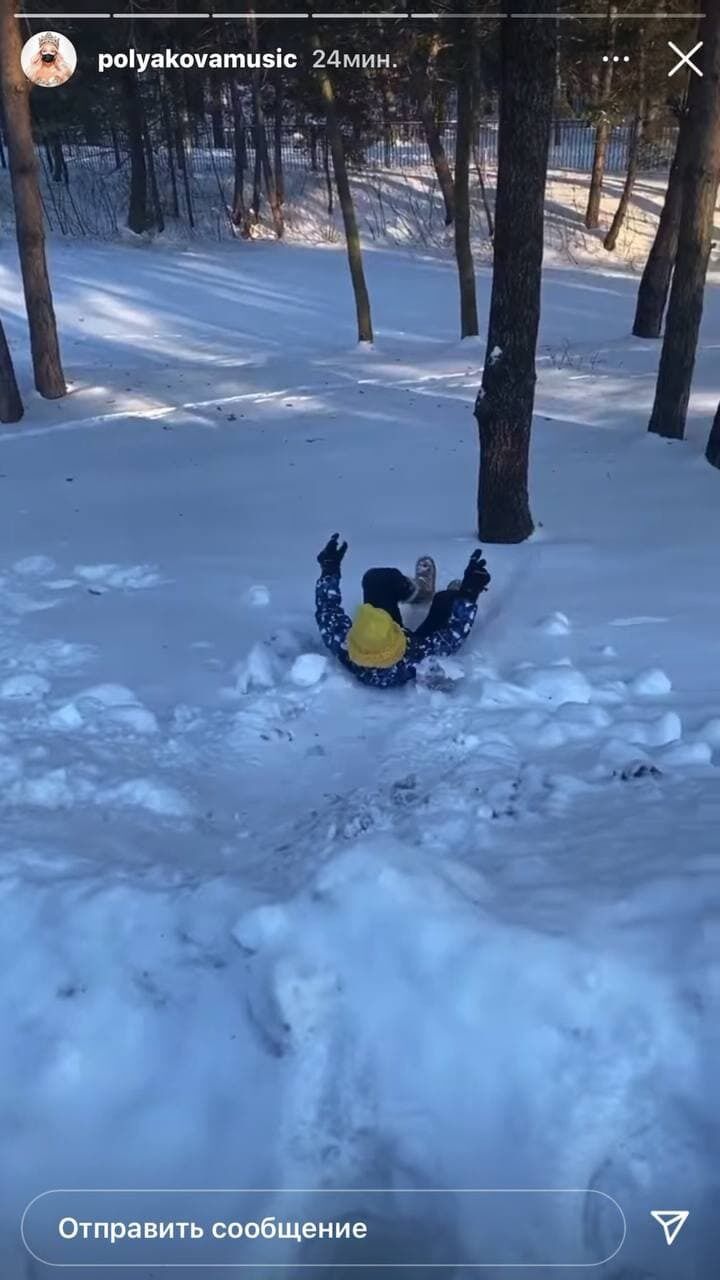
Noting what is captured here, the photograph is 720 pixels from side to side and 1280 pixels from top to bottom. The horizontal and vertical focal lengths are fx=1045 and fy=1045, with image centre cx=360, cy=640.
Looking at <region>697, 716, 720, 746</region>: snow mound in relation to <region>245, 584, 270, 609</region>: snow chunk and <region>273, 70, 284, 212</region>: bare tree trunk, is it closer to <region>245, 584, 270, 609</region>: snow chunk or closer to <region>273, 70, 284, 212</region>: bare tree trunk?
<region>245, 584, 270, 609</region>: snow chunk

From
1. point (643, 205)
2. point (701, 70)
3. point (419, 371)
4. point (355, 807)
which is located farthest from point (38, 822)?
point (643, 205)

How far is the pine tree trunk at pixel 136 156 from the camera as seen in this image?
25.6 meters

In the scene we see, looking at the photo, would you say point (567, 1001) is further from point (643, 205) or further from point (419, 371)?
point (643, 205)

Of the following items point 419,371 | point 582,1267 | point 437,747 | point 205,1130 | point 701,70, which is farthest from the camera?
point 419,371

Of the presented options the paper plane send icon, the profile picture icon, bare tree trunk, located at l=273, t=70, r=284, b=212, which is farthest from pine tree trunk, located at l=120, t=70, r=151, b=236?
the paper plane send icon

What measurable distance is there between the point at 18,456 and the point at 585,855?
8.70 m

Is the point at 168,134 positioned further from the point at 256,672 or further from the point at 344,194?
the point at 256,672

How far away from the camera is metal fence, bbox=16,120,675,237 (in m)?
28.1

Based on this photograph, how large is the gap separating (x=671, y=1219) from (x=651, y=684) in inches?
104

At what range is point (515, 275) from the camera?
6.57 metres

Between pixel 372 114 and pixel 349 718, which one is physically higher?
pixel 372 114

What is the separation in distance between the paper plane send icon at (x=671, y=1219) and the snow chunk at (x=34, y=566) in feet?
18.5

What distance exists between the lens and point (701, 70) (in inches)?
370

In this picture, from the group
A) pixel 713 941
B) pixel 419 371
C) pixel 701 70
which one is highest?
pixel 701 70
